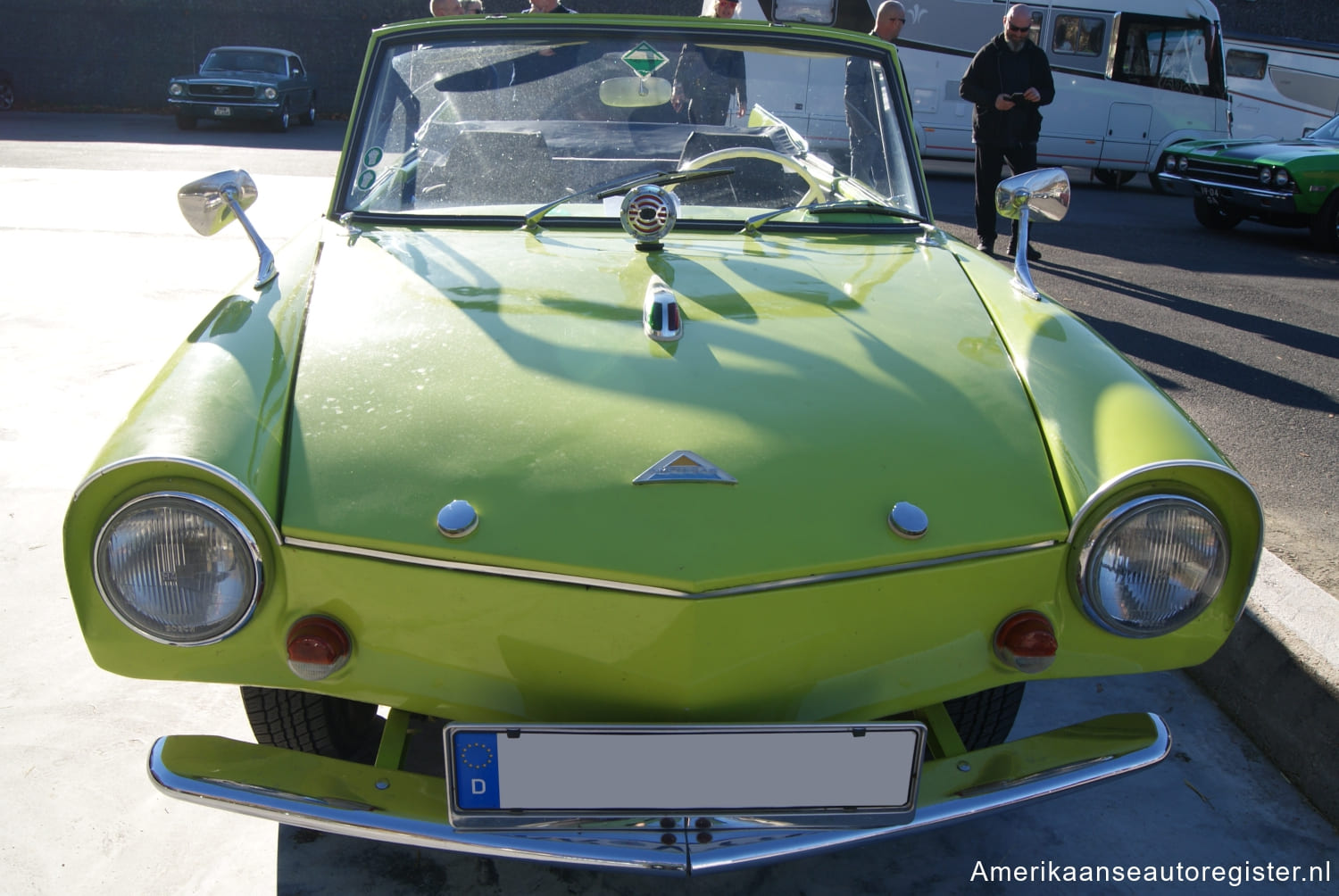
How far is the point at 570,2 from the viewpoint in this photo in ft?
67.7

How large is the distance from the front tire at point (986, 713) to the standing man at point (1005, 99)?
20.2ft

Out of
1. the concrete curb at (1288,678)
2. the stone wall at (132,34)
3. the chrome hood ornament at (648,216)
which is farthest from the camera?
the stone wall at (132,34)

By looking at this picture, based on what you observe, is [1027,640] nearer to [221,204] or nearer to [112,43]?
[221,204]

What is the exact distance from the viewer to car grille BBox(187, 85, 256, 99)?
58.1 ft

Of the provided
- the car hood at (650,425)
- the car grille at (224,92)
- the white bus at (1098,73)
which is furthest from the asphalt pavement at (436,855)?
the car grille at (224,92)

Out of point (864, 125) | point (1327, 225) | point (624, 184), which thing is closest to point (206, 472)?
point (624, 184)

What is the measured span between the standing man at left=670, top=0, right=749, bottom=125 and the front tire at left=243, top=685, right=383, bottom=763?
1895mm

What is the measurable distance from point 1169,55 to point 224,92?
14630 mm

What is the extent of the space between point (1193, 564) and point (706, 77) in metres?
1.99

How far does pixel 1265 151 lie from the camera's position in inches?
413

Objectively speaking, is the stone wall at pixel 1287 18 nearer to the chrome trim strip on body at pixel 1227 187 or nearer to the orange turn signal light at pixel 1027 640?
the chrome trim strip on body at pixel 1227 187

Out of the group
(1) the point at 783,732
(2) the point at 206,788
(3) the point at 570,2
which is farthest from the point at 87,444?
(3) the point at 570,2

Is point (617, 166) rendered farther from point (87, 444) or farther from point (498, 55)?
point (87, 444)

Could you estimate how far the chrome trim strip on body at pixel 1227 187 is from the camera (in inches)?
396
